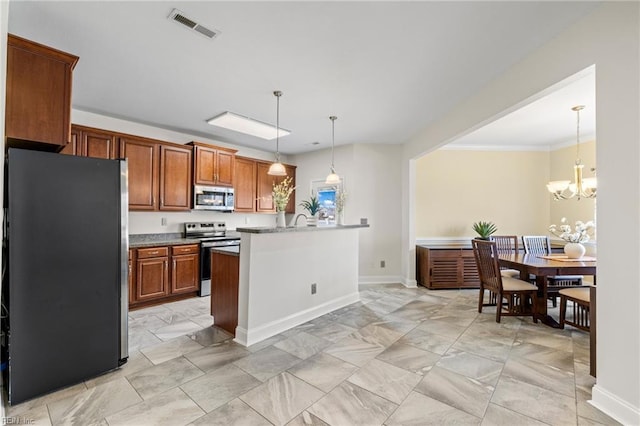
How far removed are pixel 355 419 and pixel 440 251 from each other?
3.72m

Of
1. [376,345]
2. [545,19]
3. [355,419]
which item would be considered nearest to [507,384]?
[376,345]

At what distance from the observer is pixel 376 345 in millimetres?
2752

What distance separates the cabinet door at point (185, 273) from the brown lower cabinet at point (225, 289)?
3.77 ft

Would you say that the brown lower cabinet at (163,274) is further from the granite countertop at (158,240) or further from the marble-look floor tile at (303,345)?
the marble-look floor tile at (303,345)

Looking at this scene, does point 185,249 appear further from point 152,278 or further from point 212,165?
point 212,165

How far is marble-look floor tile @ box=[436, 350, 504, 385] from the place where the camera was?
2217 mm

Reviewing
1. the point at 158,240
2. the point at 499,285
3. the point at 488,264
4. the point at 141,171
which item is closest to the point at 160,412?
the point at 158,240

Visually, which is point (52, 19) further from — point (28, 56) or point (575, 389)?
point (575, 389)

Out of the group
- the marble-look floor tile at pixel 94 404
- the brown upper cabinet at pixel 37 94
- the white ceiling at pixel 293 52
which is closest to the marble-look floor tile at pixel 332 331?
the marble-look floor tile at pixel 94 404

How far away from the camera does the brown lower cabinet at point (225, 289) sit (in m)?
2.95

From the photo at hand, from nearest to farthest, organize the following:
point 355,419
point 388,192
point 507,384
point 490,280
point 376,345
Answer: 1. point 355,419
2. point 507,384
3. point 376,345
4. point 490,280
5. point 388,192

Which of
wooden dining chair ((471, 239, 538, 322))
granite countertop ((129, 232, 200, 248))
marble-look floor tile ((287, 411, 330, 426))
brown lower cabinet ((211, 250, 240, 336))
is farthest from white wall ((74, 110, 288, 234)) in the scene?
wooden dining chair ((471, 239, 538, 322))

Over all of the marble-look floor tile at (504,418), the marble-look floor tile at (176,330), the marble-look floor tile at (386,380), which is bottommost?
the marble-look floor tile at (176,330)

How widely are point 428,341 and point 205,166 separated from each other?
4.10 m
